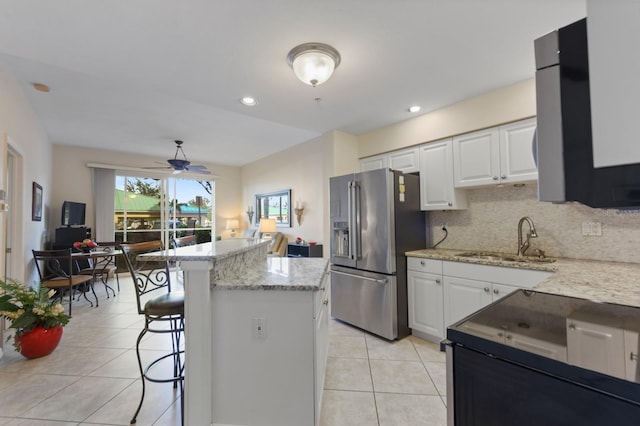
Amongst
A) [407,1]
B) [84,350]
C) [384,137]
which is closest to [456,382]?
[407,1]

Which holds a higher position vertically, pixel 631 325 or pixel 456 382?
pixel 631 325

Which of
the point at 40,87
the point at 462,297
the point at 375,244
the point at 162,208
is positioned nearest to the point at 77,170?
the point at 162,208

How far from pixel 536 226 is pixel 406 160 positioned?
4.70 ft

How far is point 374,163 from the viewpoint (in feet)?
12.1

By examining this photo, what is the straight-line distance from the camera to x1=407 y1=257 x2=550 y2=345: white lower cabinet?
2.23m

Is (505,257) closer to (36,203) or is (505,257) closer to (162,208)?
(36,203)

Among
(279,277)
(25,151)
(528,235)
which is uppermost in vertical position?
(25,151)

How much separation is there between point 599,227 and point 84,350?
471 centimetres

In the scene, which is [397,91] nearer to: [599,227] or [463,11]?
[463,11]

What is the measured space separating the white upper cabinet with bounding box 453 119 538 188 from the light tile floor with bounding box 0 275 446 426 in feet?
5.64

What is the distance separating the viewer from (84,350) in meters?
2.68

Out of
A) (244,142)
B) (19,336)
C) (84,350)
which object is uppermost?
(244,142)

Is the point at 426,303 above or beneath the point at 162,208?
beneath

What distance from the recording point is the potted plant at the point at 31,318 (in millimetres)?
2410
